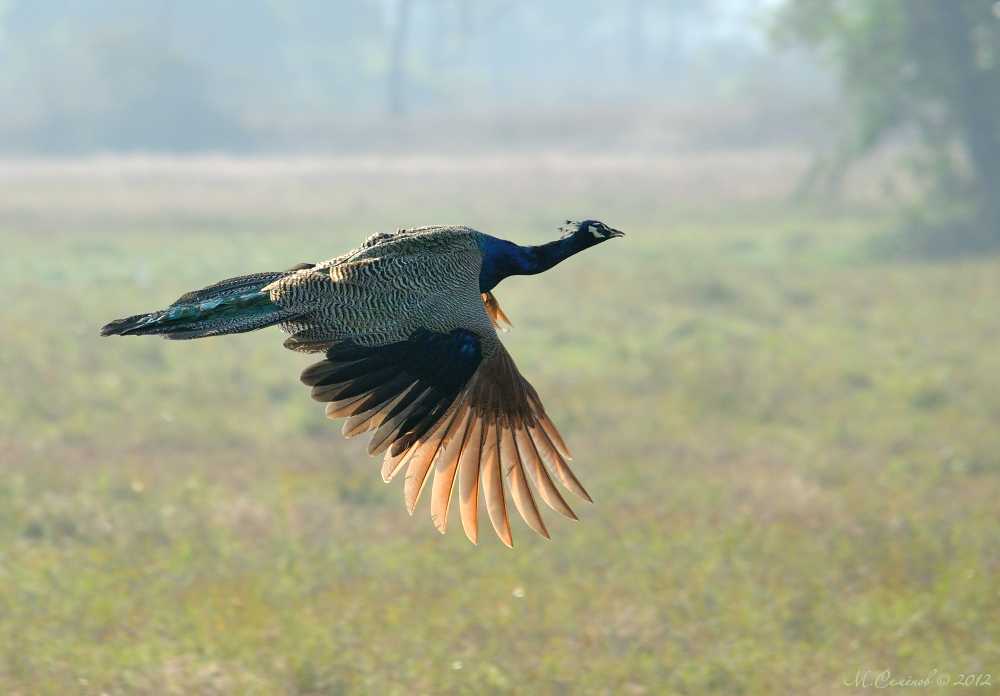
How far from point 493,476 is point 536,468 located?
0.49 ft

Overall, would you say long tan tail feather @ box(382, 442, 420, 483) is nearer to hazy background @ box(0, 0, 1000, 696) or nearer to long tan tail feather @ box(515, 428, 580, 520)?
long tan tail feather @ box(515, 428, 580, 520)

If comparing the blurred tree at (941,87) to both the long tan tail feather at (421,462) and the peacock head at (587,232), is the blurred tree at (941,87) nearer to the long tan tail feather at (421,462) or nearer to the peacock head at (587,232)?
the peacock head at (587,232)

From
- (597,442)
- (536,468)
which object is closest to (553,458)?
(536,468)

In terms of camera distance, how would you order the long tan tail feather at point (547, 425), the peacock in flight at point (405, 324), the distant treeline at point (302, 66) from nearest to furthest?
the peacock in flight at point (405, 324) → the long tan tail feather at point (547, 425) → the distant treeline at point (302, 66)

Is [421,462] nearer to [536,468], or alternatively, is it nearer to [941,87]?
[536,468]

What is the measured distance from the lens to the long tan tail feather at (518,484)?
3529 millimetres

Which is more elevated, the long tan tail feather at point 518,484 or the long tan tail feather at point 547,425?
the long tan tail feather at point 547,425

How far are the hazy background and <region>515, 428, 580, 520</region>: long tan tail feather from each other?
54.5 inches

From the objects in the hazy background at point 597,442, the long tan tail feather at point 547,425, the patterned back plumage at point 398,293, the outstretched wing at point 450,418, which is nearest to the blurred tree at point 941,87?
the hazy background at point 597,442

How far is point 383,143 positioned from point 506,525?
3565 cm

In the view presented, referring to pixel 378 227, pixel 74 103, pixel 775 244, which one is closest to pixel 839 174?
pixel 775 244

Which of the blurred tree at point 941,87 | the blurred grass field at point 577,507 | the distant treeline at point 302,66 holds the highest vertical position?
the distant treeline at point 302,66

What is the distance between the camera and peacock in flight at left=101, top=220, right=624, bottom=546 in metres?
3.31

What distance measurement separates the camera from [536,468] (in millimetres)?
3727
